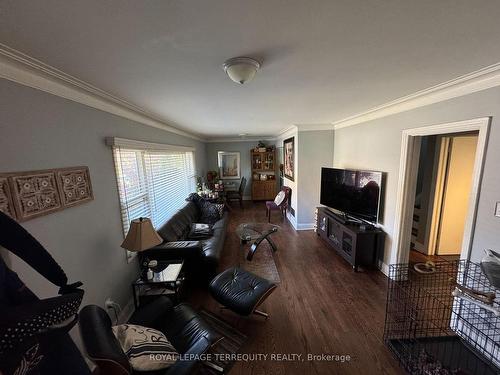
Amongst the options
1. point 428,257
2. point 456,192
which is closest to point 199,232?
point 428,257

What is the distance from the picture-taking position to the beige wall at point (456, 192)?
3.05m

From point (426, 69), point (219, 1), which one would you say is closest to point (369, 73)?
point (426, 69)

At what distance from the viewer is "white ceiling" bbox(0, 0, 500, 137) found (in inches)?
33.5

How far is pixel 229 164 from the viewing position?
7340 millimetres

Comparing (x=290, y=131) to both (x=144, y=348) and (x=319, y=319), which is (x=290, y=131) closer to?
(x=319, y=319)

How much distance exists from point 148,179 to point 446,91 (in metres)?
3.59

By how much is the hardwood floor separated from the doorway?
1.31 m

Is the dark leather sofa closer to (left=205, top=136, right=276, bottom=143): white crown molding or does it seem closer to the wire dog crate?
the wire dog crate

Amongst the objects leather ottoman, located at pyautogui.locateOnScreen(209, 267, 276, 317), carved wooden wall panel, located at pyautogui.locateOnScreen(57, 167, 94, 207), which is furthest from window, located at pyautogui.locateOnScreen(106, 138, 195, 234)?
leather ottoman, located at pyautogui.locateOnScreen(209, 267, 276, 317)

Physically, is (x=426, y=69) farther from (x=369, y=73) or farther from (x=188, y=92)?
(x=188, y=92)

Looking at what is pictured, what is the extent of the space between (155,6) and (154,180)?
2733 mm

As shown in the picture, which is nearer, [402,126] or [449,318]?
[449,318]

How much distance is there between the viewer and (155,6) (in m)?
0.83

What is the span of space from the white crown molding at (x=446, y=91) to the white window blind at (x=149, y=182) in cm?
319
